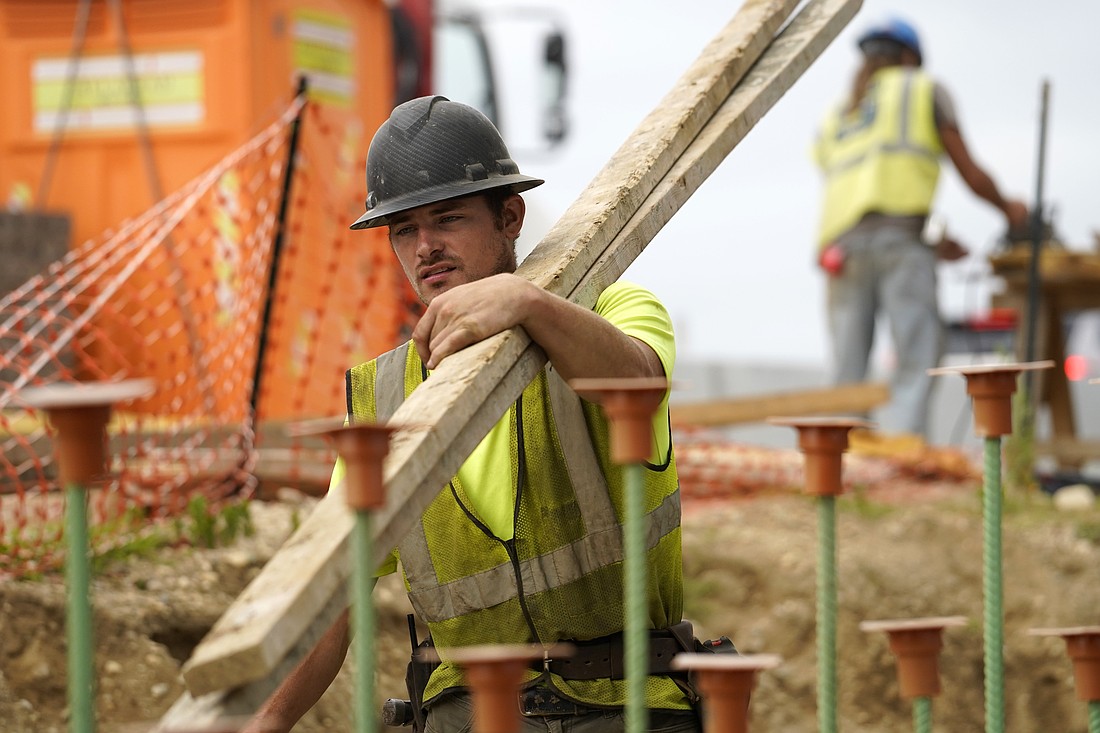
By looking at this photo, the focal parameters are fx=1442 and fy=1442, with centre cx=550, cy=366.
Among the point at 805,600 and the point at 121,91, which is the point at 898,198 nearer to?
the point at 805,600

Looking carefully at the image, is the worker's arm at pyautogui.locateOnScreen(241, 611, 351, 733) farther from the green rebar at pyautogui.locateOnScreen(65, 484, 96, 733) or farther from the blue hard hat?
the blue hard hat

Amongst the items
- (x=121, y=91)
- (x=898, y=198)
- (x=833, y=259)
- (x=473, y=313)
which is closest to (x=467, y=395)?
(x=473, y=313)

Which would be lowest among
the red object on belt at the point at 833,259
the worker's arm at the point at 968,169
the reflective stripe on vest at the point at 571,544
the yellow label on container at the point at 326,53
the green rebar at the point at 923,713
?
the green rebar at the point at 923,713

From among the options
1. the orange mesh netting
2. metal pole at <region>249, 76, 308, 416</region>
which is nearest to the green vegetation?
the orange mesh netting

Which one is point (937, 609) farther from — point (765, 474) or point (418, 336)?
point (418, 336)

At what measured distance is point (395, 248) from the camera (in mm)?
3012

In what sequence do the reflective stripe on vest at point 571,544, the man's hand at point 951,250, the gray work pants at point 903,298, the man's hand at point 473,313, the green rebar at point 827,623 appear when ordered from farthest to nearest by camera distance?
the man's hand at point 951,250, the gray work pants at point 903,298, the reflective stripe on vest at point 571,544, the man's hand at point 473,313, the green rebar at point 827,623

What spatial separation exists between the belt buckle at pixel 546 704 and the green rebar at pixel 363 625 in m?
1.07

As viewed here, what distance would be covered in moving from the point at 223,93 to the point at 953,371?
243 inches

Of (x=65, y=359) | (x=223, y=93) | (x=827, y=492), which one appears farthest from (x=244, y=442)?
(x=827, y=492)

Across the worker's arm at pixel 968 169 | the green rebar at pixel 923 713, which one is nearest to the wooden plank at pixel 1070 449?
the worker's arm at pixel 968 169

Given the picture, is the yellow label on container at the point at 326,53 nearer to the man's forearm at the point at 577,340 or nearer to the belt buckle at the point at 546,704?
the belt buckle at the point at 546,704

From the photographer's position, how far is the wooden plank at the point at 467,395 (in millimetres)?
1842

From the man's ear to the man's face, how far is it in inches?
2.7
